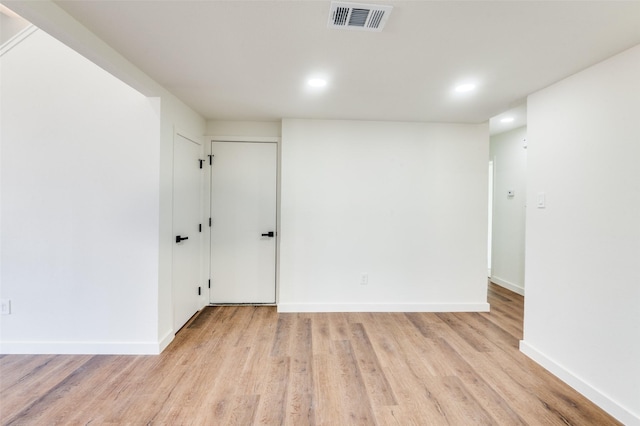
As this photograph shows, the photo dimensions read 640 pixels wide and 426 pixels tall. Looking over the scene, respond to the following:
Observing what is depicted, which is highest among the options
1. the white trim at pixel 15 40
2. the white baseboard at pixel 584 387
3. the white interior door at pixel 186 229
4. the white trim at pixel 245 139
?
the white trim at pixel 15 40

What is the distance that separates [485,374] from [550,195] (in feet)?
5.01

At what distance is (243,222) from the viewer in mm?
3670

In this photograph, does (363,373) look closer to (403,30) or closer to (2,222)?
(403,30)

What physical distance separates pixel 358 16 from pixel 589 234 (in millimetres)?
2136

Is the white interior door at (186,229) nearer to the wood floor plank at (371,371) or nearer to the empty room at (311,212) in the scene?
the empty room at (311,212)

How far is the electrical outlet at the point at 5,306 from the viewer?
2.43 metres

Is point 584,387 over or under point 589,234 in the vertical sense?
under

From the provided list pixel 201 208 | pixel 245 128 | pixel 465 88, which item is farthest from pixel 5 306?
pixel 465 88

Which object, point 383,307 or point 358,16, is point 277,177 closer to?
point 383,307

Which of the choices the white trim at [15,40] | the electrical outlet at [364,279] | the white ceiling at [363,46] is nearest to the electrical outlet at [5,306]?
the white trim at [15,40]

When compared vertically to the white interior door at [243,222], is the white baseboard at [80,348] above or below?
below

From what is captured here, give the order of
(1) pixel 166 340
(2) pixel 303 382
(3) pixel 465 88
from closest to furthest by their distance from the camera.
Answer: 1. (2) pixel 303 382
2. (3) pixel 465 88
3. (1) pixel 166 340

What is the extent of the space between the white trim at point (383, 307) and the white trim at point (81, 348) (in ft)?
4.66

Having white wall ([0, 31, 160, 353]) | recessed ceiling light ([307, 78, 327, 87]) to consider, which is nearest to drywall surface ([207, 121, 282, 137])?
white wall ([0, 31, 160, 353])
